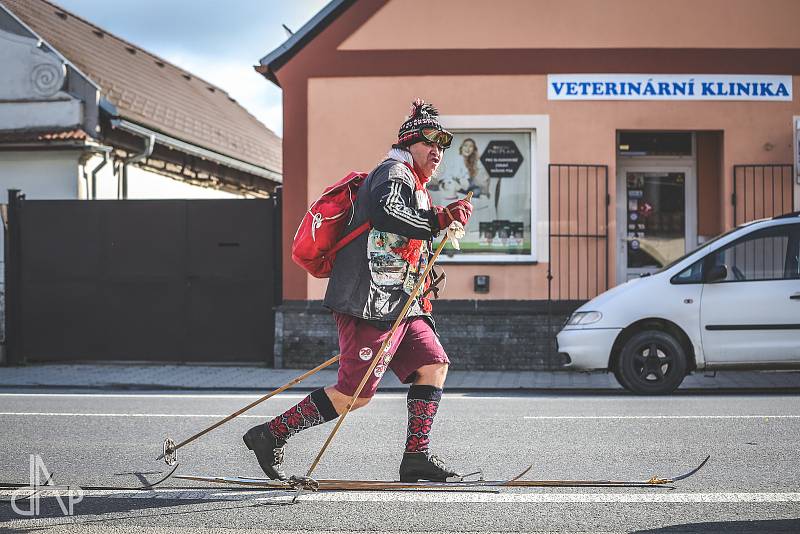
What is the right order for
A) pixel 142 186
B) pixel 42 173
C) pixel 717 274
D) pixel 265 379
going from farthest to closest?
pixel 142 186 < pixel 42 173 < pixel 265 379 < pixel 717 274

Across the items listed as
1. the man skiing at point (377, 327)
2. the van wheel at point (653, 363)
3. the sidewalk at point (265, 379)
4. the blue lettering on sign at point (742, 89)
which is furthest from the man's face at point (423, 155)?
the blue lettering on sign at point (742, 89)

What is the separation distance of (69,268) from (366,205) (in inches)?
439

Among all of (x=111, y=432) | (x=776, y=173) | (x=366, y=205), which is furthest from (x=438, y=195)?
(x=366, y=205)

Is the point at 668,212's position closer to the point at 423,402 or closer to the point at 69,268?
the point at 69,268

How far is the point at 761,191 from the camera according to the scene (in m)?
15.2

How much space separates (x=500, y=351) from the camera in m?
14.9

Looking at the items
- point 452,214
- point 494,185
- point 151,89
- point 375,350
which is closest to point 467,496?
point 375,350

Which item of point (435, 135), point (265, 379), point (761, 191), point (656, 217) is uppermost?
point (761, 191)

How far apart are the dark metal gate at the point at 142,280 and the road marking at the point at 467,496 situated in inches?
382

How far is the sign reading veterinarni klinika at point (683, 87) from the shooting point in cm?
1521

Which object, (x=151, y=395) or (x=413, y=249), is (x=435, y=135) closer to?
(x=413, y=249)

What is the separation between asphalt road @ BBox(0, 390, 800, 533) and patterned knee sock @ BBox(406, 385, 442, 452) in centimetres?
26

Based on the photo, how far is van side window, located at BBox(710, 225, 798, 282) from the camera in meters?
11.5

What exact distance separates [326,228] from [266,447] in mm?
1139
